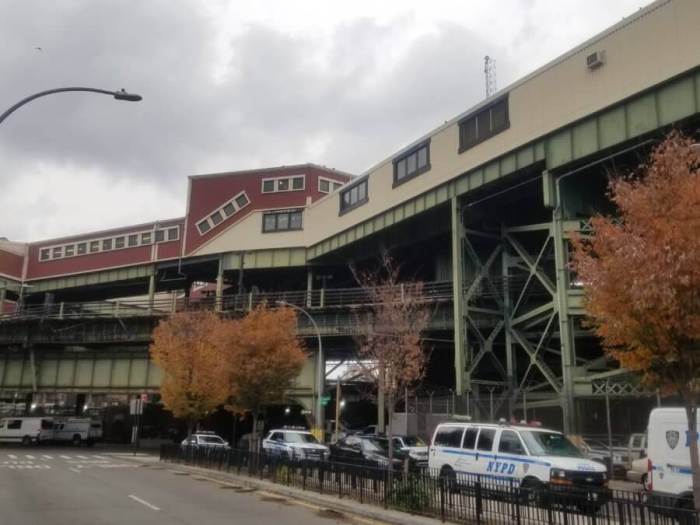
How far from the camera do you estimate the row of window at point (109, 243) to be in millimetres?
59094

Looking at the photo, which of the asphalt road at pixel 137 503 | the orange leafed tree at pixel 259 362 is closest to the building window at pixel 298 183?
the orange leafed tree at pixel 259 362

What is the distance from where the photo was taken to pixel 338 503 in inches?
625

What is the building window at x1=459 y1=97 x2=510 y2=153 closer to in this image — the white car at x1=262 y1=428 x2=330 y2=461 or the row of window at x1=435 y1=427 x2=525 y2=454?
the white car at x1=262 y1=428 x2=330 y2=461

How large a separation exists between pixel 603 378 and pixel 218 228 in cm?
3621

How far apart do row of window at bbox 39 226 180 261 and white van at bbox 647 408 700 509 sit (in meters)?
49.6

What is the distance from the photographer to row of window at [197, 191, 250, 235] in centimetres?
5656

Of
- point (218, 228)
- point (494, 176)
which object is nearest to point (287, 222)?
point (218, 228)

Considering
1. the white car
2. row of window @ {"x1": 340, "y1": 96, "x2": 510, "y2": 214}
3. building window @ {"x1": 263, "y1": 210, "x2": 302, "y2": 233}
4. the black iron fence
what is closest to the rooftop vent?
row of window @ {"x1": 340, "y1": 96, "x2": 510, "y2": 214}

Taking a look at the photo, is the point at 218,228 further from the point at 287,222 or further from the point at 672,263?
the point at 672,263

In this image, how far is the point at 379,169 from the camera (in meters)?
43.9

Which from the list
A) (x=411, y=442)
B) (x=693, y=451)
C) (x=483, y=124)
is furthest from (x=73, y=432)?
(x=693, y=451)

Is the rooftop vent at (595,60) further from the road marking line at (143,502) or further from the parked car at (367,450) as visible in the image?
the road marking line at (143,502)

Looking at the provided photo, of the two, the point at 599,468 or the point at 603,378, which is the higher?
the point at 603,378

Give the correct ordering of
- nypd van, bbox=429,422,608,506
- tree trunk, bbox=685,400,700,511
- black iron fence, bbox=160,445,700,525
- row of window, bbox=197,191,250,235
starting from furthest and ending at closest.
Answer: row of window, bbox=197,191,250,235, nypd van, bbox=429,422,608,506, tree trunk, bbox=685,400,700,511, black iron fence, bbox=160,445,700,525
